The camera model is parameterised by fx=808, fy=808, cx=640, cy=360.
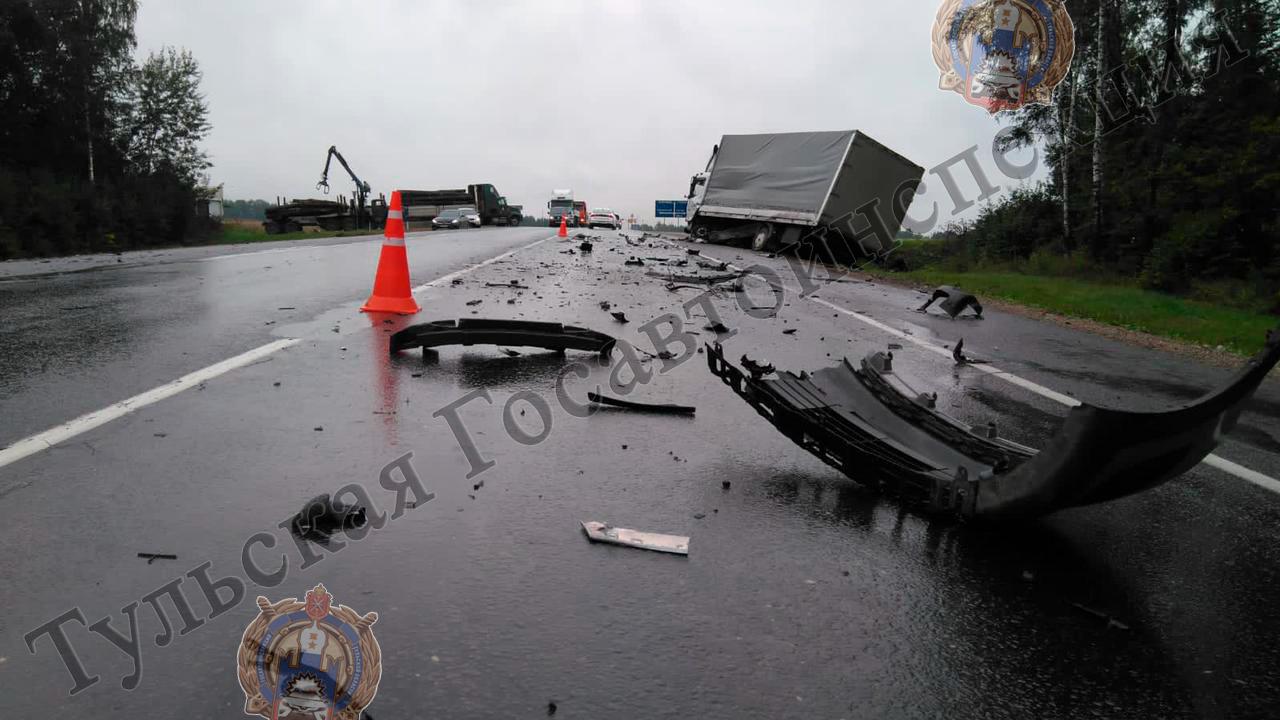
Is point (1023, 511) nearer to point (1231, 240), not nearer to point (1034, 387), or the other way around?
point (1034, 387)

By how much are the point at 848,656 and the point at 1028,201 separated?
32487mm

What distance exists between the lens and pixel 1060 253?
27531 mm

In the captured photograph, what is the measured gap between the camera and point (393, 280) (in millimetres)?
9430

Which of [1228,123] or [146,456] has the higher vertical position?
[1228,123]

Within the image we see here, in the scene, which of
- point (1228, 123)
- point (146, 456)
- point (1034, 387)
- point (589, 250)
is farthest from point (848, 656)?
point (1228, 123)

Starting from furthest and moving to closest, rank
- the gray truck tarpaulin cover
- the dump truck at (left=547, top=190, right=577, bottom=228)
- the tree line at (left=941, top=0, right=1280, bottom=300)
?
the dump truck at (left=547, top=190, right=577, bottom=228), the gray truck tarpaulin cover, the tree line at (left=941, top=0, right=1280, bottom=300)

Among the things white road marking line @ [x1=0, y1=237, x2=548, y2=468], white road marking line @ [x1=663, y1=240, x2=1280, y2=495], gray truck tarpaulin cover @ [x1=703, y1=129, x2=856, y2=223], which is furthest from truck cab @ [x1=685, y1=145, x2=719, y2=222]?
white road marking line @ [x1=0, y1=237, x2=548, y2=468]

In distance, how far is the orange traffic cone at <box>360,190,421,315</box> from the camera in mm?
9250

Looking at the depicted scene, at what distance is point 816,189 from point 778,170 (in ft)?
8.96

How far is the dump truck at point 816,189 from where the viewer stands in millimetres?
24438

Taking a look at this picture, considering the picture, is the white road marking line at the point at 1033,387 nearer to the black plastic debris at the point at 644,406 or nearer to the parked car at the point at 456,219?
the black plastic debris at the point at 644,406

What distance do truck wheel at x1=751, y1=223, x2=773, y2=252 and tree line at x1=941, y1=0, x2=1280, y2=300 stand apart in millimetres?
8780

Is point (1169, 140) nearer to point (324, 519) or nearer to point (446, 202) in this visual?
point (324, 519)

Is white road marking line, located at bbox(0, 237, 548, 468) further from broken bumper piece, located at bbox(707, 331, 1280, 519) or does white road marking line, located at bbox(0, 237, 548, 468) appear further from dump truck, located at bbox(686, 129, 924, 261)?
dump truck, located at bbox(686, 129, 924, 261)
